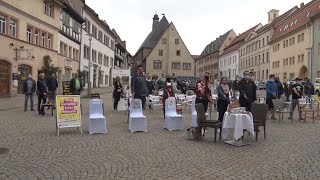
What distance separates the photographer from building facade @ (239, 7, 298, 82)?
7081 cm

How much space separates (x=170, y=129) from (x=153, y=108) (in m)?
8.48

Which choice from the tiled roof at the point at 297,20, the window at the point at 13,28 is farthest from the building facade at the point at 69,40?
the tiled roof at the point at 297,20

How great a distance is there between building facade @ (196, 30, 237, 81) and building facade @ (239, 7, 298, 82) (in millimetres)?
18115

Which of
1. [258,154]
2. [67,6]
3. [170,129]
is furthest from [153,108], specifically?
[67,6]

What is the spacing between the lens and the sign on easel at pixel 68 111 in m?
10.9

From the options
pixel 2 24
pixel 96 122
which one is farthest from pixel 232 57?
pixel 96 122

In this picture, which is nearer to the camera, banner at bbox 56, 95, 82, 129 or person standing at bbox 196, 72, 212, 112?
banner at bbox 56, 95, 82, 129

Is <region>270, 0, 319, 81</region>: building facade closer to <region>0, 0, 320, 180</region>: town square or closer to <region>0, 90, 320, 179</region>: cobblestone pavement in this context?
<region>0, 0, 320, 180</region>: town square

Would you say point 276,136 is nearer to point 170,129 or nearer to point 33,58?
point 170,129

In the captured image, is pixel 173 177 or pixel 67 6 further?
pixel 67 6

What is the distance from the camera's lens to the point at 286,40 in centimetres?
6019

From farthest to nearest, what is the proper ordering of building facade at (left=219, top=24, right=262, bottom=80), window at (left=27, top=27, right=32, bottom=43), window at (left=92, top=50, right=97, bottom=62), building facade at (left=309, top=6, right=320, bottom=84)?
1. building facade at (left=219, top=24, right=262, bottom=80)
2. window at (left=92, top=50, right=97, bottom=62)
3. building facade at (left=309, top=6, right=320, bottom=84)
4. window at (left=27, top=27, right=32, bottom=43)

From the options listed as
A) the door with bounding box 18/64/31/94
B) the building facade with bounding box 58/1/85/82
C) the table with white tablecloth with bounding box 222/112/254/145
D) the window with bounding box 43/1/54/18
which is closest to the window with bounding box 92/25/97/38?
the building facade with bounding box 58/1/85/82

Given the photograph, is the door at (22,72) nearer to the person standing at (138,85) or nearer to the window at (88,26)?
the person standing at (138,85)
